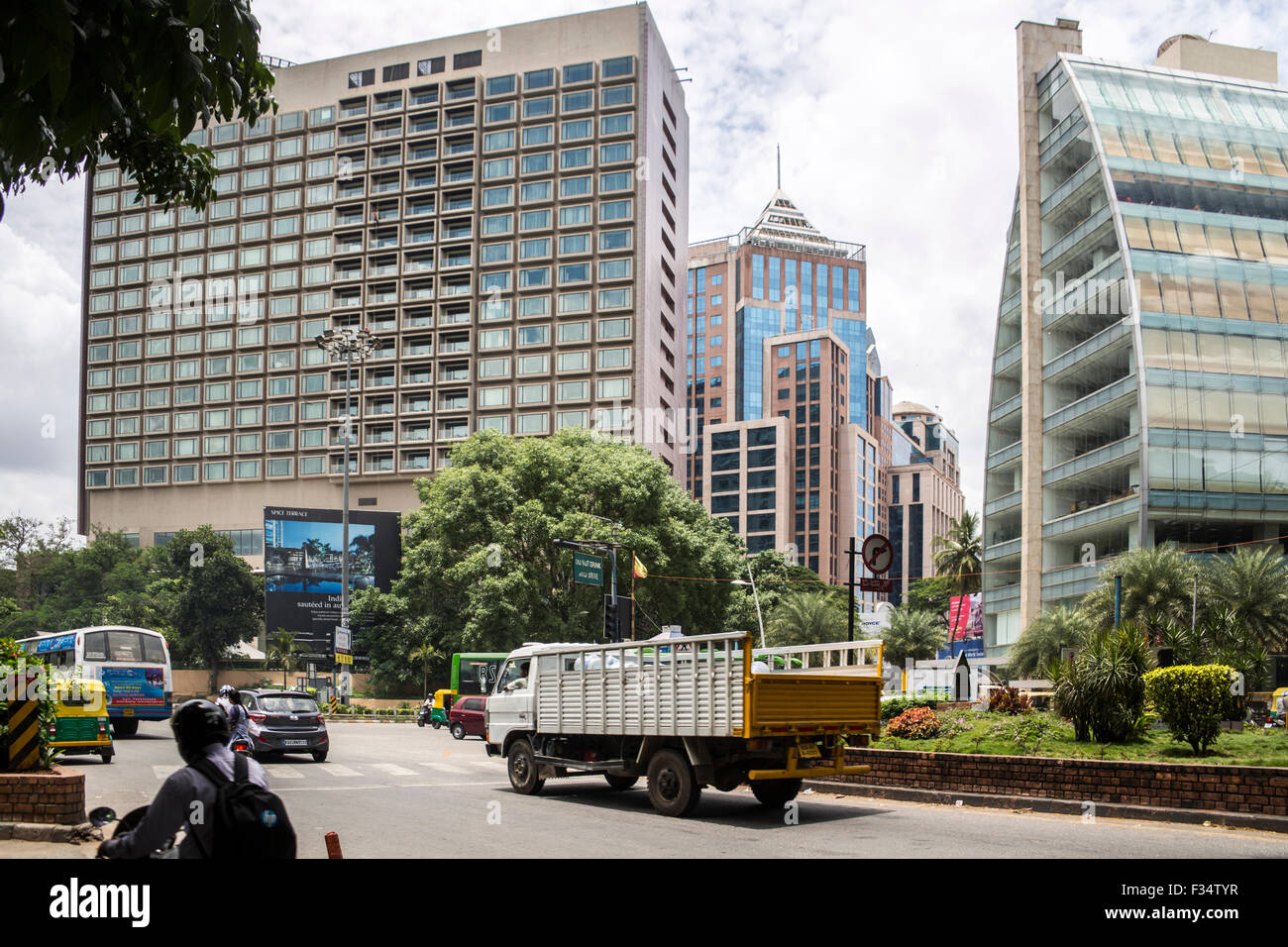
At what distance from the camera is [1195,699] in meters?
Answer: 13.9

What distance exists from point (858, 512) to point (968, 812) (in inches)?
5948

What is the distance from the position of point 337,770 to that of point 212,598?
203 feet

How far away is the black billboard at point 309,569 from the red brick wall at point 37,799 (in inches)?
2068

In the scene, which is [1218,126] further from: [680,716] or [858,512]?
[858,512]

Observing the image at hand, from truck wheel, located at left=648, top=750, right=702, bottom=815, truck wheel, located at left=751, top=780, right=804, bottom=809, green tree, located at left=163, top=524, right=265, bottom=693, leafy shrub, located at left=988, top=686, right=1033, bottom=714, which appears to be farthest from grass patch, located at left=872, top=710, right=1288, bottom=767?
green tree, located at left=163, top=524, right=265, bottom=693

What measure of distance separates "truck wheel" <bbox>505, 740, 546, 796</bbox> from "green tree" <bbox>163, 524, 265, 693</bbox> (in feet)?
210

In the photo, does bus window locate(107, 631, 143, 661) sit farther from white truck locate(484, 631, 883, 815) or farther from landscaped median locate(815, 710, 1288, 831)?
landscaped median locate(815, 710, 1288, 831)

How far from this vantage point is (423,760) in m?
23.8

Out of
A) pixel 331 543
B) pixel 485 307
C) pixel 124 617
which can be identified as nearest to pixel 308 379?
pixel 485 307

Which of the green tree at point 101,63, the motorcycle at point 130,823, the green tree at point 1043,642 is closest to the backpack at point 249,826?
the motorcycle at point 130,823

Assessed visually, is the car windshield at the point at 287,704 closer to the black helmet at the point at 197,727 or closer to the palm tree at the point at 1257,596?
the black helmet at the point at 197,727

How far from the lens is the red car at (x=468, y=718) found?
35.3 meters

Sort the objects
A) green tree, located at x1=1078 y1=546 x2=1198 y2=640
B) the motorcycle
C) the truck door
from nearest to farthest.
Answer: the motorcycle
the truck door
green tree, located at x1=1078 y1=546 x2=1198 y2=640

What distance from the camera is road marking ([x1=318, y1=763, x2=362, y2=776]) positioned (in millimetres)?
20172
